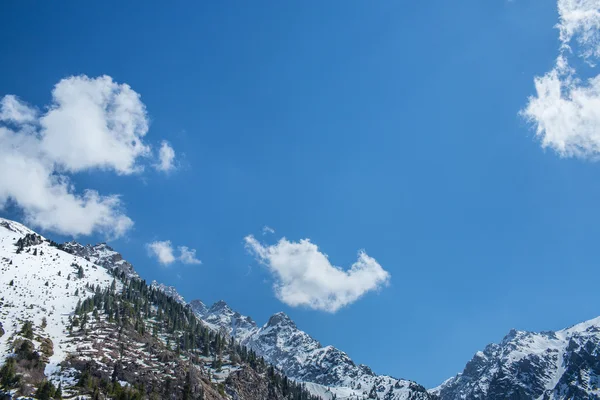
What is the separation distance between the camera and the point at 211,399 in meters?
190

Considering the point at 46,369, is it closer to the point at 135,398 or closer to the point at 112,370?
the point at 112,370

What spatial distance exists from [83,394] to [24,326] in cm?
5827

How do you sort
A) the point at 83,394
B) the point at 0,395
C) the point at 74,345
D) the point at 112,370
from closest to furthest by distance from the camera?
the point at 0,395, the point at 83,394, the point at 112,370, the point at 74,345

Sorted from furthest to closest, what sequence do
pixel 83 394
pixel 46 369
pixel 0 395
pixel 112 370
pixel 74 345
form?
pixel 74 345
pixel 112 370
pixel 46 369
pixel 83 394
pixel 0 395

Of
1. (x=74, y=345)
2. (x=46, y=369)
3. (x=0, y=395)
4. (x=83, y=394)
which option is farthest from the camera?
(x=74, y=345)

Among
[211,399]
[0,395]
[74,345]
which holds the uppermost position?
[74,345]

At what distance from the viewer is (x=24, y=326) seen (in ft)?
656

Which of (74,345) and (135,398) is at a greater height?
(74,345)

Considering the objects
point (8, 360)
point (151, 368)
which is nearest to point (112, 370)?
point (151, 368)

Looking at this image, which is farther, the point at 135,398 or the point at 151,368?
the point at 151,368

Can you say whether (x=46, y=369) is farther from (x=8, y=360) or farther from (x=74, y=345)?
(x=74, y=345)

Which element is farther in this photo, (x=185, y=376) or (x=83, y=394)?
(x=185, y=376)

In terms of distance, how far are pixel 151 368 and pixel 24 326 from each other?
52643 mm

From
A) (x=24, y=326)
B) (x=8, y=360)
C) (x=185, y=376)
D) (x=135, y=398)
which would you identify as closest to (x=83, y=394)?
(x=135, y=398)
